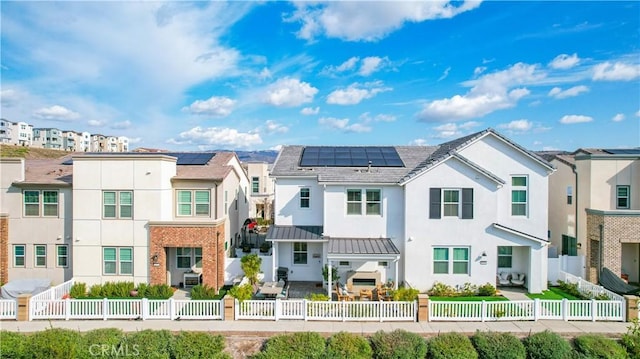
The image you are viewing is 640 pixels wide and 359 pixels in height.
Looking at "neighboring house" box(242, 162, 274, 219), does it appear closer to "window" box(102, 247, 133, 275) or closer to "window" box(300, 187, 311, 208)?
"window" box(300, 187, 311, 208)

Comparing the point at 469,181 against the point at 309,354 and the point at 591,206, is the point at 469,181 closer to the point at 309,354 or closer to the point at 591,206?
the point at 591,206

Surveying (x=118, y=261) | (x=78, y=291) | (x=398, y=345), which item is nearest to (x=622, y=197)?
(x=398, y=345)

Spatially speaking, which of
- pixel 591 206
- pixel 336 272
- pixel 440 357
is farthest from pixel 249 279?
pixel 591 206

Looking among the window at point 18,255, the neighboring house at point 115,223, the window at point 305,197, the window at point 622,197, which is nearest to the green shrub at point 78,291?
the neighboring house at point 115,223

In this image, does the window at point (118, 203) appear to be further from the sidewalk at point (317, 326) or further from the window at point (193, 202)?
the sidewalk at point (317, 326)

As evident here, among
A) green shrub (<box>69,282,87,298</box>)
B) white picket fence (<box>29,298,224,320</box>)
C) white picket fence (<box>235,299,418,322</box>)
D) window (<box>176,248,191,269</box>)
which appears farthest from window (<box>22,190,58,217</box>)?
white picket fence (<box>235,299,418,322</box>)

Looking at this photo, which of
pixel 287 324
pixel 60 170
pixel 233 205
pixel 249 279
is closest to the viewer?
pixel 287 324
